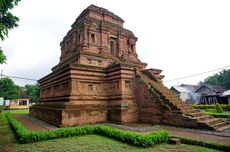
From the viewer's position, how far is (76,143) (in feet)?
25.7

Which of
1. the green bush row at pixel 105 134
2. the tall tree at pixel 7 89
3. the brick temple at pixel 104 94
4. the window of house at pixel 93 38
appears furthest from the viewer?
the tall tree at pixel 7 89

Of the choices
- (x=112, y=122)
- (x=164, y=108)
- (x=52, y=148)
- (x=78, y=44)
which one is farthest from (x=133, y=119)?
(x=78, y=44)

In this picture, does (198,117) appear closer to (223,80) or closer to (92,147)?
(92,147)

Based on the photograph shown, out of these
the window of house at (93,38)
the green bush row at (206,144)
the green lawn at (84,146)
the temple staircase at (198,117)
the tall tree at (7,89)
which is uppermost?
the window of house at (93,38)

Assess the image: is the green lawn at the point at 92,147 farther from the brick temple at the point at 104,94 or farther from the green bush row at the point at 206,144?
the brick temple at the point at 104,94

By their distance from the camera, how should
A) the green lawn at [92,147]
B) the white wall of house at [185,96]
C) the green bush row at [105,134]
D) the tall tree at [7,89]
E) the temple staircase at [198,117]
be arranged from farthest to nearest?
the tall tree at [7,89] → the white wall of house at [185,96] → the temple staircase at [198,117] → the green bush row at [105,134] → the green lawn at [92,147]

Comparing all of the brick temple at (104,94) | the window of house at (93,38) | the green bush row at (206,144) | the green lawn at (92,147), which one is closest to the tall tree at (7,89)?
the brick temple at (104,94)

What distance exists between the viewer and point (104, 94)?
1453 cm

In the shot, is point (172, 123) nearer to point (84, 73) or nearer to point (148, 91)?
point (148, 91)

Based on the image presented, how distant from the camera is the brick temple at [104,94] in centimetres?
1181

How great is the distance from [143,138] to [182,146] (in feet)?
5.25

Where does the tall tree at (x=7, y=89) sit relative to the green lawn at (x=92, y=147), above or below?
above

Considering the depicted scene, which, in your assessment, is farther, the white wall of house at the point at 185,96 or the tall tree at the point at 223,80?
the tall tree at the point at 223,80

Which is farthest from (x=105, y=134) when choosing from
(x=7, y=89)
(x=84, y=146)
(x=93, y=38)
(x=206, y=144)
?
(x=7, y=89)
